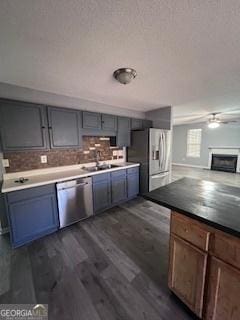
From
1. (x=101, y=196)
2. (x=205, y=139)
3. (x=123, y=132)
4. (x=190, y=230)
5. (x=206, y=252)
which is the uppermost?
(x=123, y=132)

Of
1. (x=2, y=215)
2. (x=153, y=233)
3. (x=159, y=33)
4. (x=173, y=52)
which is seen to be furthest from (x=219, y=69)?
(x=2, y=215)

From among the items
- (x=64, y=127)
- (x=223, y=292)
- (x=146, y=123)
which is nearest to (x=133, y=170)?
(x=146, y=123)

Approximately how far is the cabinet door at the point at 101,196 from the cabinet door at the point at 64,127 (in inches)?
36.5

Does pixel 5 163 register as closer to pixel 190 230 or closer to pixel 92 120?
pixel 92 120

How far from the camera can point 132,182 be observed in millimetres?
3680

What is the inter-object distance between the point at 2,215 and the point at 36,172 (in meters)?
0.85

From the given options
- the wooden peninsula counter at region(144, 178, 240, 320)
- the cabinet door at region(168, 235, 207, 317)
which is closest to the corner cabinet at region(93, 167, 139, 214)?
the wooden peninsula counter at region(144, 178, 240, 320)

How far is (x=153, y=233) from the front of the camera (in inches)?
94.0

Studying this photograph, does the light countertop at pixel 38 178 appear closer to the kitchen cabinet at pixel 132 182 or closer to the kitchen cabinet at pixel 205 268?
the kitchen cabinet at pixel 132 182

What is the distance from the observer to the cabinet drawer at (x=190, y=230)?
104 centimetres

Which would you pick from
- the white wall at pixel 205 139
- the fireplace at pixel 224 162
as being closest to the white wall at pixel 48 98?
the white wall at pixel 205 139

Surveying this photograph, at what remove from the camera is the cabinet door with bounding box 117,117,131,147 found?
11.7ft

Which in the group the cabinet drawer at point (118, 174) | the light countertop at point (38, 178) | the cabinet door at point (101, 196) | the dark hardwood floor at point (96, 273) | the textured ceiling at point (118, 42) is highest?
the textured ceiling at point (118, 42)

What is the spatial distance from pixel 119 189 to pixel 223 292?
2509 millimetres
